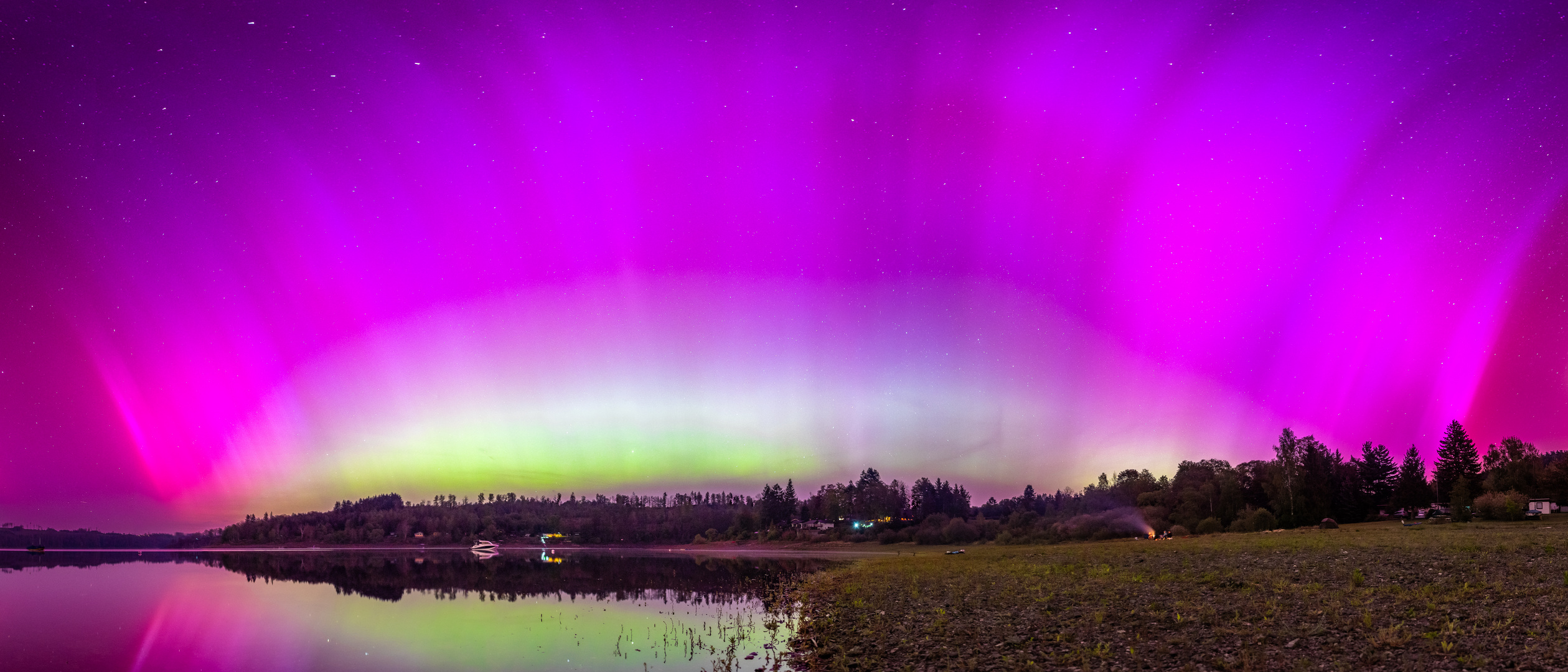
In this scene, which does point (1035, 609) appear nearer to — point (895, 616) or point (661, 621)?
point (895, 616)

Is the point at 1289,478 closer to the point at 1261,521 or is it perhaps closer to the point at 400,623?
the point at 1261,521

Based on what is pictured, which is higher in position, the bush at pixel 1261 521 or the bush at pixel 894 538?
the bush at pixel 1261 521

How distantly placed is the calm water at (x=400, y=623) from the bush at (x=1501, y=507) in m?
78.3

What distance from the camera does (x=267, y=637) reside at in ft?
125

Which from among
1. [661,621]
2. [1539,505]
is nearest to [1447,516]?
[1539,505]

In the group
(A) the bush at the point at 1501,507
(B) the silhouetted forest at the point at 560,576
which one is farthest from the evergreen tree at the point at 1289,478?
(B) the silhouetted forest at the point at 560,576

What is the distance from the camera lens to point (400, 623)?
144ft

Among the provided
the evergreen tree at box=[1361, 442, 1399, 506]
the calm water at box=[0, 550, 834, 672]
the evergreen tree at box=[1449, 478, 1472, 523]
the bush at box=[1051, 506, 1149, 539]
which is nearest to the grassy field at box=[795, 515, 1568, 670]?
the calm water at box=[0, 550, 834, 672]

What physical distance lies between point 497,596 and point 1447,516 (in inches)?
4525

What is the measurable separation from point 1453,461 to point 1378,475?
1135 centimetres

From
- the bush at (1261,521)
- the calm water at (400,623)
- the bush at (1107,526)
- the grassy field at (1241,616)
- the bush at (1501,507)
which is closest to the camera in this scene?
the grassy field at (1241,616)

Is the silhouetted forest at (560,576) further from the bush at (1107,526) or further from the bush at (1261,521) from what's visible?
the bush at (1261,521)

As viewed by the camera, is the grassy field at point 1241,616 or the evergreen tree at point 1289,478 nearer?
the grassy field at point 1241,616

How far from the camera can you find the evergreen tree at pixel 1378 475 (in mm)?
133250
